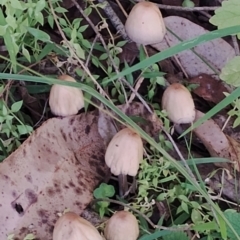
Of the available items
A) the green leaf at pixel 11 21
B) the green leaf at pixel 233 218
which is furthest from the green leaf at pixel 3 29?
the green leaf at pixel 233 218

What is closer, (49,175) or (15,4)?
(15,4)

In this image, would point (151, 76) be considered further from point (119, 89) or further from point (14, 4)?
point (14, 4)

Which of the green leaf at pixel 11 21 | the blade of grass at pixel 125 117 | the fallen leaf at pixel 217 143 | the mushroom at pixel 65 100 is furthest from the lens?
the fallen leaf at pixel 217 143

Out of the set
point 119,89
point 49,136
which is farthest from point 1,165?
point 119,89

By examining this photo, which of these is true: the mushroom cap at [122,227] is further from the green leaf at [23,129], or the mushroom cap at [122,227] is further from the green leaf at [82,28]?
the green leaf at [82,28]

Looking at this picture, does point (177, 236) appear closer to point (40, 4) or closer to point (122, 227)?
point (122, 227)

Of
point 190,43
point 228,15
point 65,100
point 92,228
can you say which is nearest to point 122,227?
point 92,228

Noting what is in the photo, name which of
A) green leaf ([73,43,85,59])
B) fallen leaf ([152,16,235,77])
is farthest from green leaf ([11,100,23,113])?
fallen leaf ([152,16,235,77])
